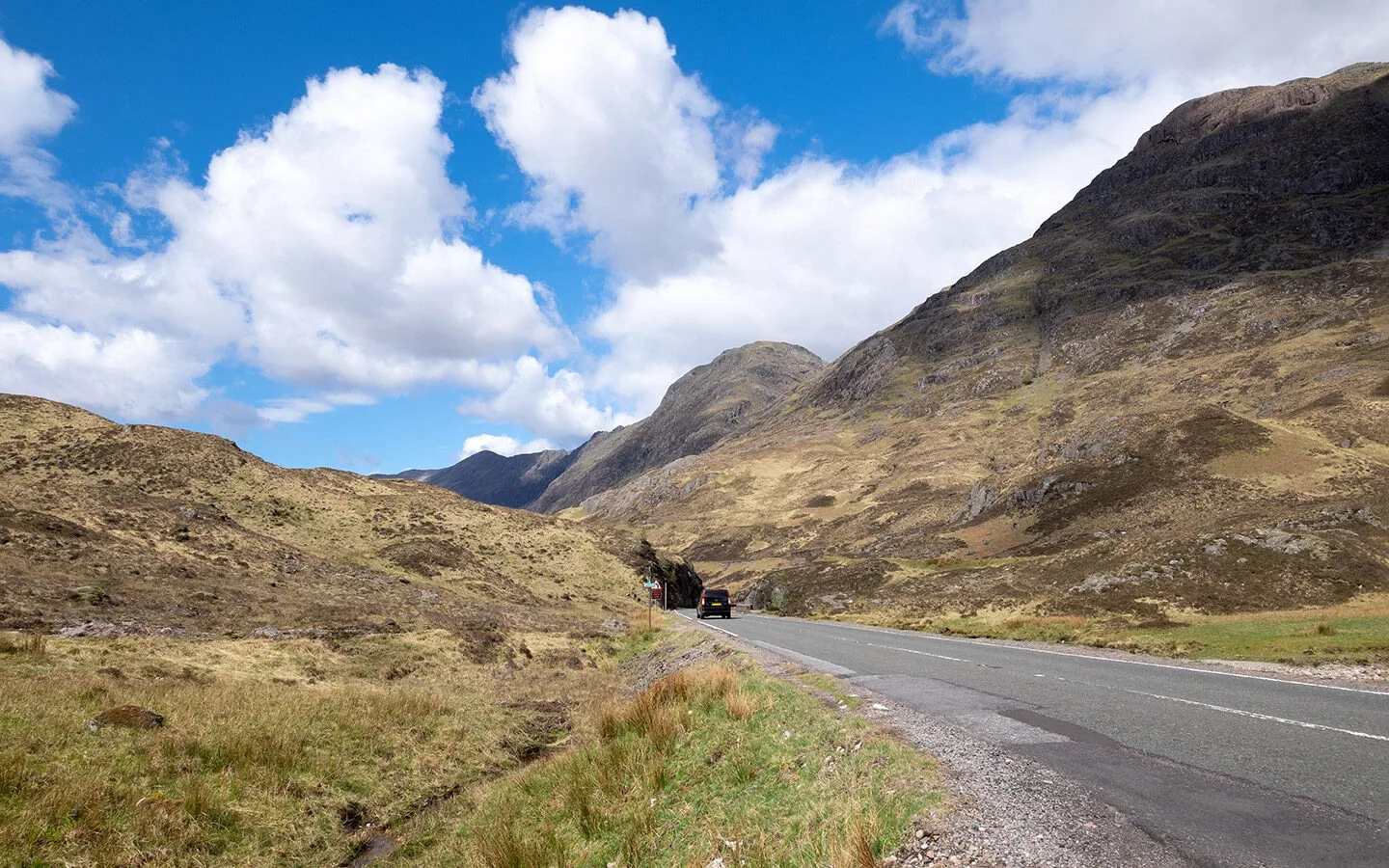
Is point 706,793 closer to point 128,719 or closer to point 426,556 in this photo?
point 128,719

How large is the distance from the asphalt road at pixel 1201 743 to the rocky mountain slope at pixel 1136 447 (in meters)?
20.6

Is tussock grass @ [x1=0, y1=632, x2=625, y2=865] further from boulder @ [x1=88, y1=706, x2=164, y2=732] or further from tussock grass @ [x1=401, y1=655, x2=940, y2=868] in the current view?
tussock grass @ [x1=401, y1=655, x2=940, y2=868]

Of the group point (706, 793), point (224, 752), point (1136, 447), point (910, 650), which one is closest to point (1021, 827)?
point (706, 793)

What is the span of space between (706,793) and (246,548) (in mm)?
37911

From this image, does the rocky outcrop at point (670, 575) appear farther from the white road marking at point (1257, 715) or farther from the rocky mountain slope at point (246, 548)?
the white road marking at point (1257, 715)

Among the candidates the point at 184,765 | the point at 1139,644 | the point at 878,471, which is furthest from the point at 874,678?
the point at 878,471

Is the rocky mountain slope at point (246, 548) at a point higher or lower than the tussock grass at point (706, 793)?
higher

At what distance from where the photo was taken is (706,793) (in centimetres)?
920

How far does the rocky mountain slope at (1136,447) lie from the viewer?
38906mm

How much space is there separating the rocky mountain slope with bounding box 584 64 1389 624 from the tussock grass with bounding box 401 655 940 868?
2727 cm

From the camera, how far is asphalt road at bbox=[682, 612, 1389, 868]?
555 cm

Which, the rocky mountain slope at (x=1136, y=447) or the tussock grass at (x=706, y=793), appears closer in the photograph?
the tussock grass at (x=706, y=793)

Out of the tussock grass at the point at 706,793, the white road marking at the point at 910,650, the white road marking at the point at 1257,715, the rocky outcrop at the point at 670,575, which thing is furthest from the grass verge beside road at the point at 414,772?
the rocky outcrop at the point at 670,575

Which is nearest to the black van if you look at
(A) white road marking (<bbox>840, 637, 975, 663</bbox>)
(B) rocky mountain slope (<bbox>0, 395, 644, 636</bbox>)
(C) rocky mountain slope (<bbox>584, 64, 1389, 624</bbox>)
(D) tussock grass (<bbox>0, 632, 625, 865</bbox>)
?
(B) rocky mountain slope (<bbox>0, 395, 644, 636</bbox>)
